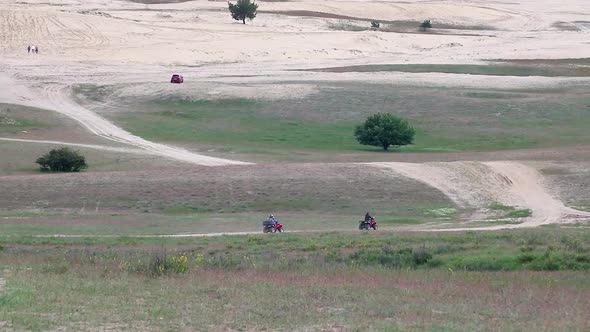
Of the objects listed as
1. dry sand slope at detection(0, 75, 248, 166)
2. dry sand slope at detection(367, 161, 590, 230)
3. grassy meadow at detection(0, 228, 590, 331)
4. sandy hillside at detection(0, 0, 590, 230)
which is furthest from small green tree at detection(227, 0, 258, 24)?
grassy meadow at detection(0, 228, 590, 331)

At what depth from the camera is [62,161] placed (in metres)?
43.3

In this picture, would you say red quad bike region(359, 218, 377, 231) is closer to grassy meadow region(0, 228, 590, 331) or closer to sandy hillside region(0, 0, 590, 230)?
grassy meadow region(0, 228, 590, 331)

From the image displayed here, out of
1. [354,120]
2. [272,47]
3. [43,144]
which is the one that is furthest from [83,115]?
[272,47]

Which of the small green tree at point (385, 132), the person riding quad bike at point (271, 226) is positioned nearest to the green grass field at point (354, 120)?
the small green tree at point (385, 132)

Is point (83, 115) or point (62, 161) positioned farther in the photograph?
point (83, 115)

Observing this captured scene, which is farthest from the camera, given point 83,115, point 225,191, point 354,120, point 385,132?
point 83,115

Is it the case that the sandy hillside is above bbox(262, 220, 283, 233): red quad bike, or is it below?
above

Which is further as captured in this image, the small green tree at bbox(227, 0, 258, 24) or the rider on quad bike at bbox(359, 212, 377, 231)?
the small green tree at bbox(227, 0, 258, 24)

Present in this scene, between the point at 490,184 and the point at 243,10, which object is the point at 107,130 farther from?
the point at 243,10

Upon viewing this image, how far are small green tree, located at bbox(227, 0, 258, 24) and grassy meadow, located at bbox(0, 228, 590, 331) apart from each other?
89.5 metres

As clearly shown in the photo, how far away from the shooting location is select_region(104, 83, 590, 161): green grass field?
178ft

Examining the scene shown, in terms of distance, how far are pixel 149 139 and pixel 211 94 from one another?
39.4 ft

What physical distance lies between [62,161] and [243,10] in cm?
7390

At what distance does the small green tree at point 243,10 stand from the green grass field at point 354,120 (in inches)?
1859
